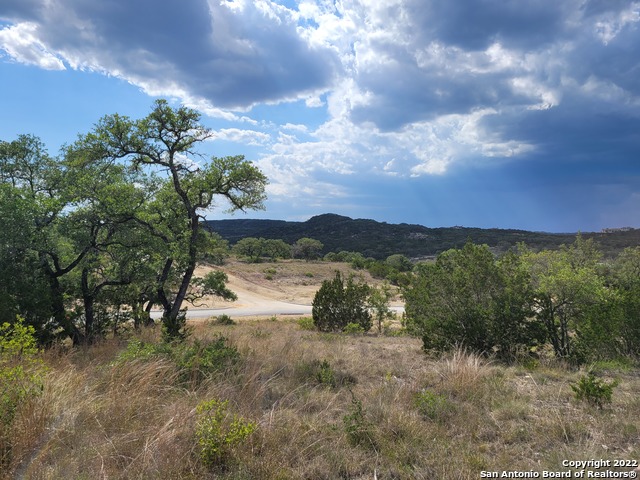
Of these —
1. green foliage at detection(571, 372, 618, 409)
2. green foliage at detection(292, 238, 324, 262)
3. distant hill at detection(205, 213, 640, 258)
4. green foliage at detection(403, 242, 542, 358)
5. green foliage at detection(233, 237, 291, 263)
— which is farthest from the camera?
distant hill at detection(205, 213, 640, 258)

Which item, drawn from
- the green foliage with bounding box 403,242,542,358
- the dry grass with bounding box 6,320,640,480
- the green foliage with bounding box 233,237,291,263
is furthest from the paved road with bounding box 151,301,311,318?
the green foliage with bounding box 233,237,291,263

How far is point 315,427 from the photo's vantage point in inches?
175

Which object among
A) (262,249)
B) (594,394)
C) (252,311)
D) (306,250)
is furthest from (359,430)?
(306,250)

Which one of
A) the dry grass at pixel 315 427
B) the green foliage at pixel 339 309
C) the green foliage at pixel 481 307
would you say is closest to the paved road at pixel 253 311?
the green foliage at pixel 339 309

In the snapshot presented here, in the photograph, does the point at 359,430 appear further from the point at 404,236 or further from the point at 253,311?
the point at 404,236

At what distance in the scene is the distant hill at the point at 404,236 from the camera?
84938mm

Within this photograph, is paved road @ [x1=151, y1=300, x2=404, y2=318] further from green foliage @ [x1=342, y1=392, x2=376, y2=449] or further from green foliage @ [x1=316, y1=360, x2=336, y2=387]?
green foliage @ [x1=342, y1=392, x2=376, y2=449]

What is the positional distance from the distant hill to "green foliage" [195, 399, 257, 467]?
78.5 meters

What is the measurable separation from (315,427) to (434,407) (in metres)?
1.73

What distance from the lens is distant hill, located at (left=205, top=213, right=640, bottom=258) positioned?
3344 inches

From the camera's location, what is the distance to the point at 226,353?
679cm

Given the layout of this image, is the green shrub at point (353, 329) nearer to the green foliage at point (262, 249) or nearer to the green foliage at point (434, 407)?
the green foliage at point (434, 407)

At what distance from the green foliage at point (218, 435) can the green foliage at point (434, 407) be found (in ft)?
7.93

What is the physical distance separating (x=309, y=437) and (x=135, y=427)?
1.94 m
